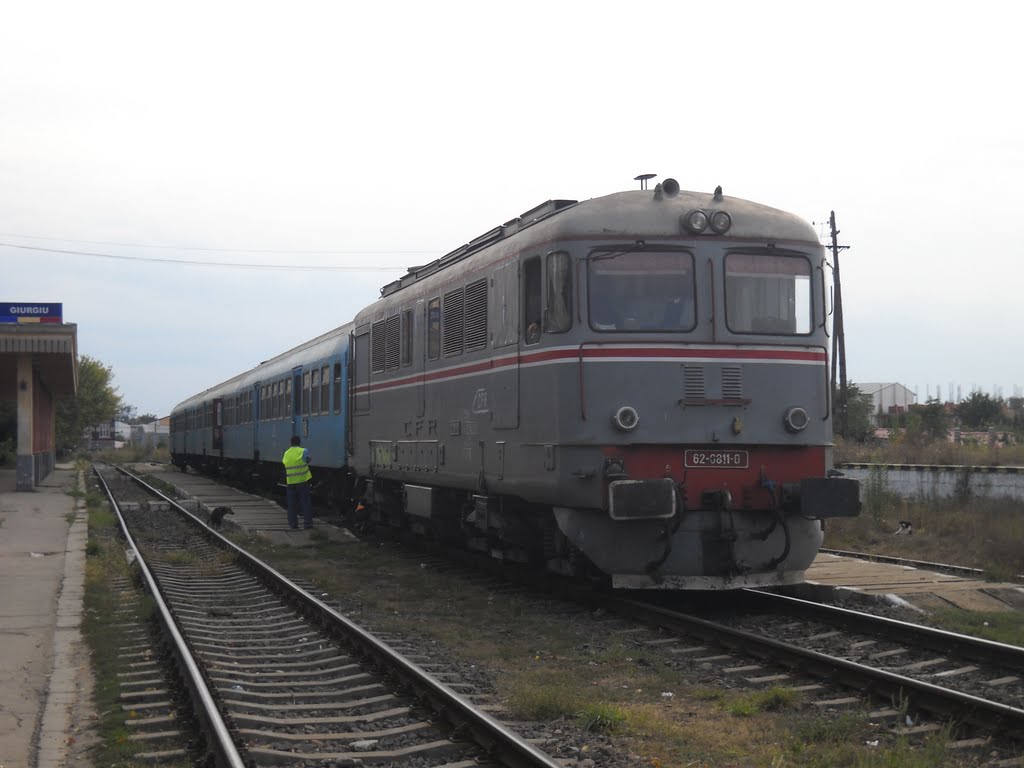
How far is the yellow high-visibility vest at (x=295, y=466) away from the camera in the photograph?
61.2 feet

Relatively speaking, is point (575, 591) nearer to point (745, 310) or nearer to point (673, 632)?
point (673, 632)

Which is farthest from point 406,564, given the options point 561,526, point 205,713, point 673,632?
point 205,713

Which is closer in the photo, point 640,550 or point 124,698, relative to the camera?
point 124,698

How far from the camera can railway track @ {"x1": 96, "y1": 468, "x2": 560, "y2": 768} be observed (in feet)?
19.0

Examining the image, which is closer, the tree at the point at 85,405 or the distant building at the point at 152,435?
the tree at the point at 85,405

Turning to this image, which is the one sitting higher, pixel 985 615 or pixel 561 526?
pixel 561 526

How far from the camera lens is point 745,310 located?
9.97 metres

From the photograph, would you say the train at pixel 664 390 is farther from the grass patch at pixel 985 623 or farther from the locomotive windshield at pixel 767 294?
the grass patch at pixel 985 623

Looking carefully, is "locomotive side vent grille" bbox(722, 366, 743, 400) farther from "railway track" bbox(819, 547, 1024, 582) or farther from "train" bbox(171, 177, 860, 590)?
"railway track" bbox(819, 547, 1024, 582)

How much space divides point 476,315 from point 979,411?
1595 inches

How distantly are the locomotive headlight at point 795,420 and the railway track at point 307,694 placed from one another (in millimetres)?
3942

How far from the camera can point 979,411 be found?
47219mm

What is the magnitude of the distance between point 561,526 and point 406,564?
4767 millimetres

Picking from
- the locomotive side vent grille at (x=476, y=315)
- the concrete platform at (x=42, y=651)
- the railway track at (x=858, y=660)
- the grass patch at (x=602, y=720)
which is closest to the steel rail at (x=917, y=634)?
the railway track at (x=858, y=660)
